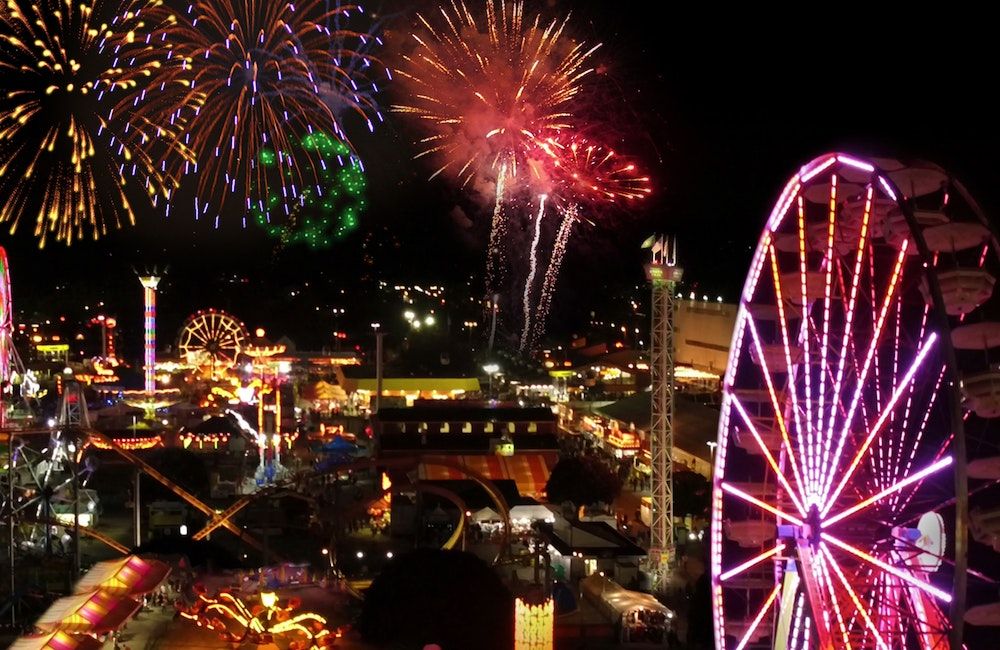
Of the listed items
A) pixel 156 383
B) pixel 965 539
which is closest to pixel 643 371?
pixel 156 383

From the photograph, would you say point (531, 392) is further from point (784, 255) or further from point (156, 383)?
point (784, 255)

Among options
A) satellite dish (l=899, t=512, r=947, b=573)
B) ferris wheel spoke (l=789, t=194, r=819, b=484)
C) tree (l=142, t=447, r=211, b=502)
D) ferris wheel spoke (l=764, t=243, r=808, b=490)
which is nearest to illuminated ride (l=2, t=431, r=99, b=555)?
tree (l=142, t=447, r=211, b=502)

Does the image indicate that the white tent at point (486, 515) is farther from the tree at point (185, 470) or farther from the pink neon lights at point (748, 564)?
the pink neon lights at point (748, 564)

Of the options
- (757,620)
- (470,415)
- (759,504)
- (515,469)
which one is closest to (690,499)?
(515,469)

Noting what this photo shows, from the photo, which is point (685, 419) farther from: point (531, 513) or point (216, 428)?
point (216, 428)

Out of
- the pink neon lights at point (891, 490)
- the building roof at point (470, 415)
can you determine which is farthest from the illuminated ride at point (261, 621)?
the building roof at point (470, 415)

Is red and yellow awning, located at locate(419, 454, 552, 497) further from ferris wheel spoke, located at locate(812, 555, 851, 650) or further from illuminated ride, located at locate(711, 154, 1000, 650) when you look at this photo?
ferris wheel spoke, located at locate(812, 555, 851, 650)
